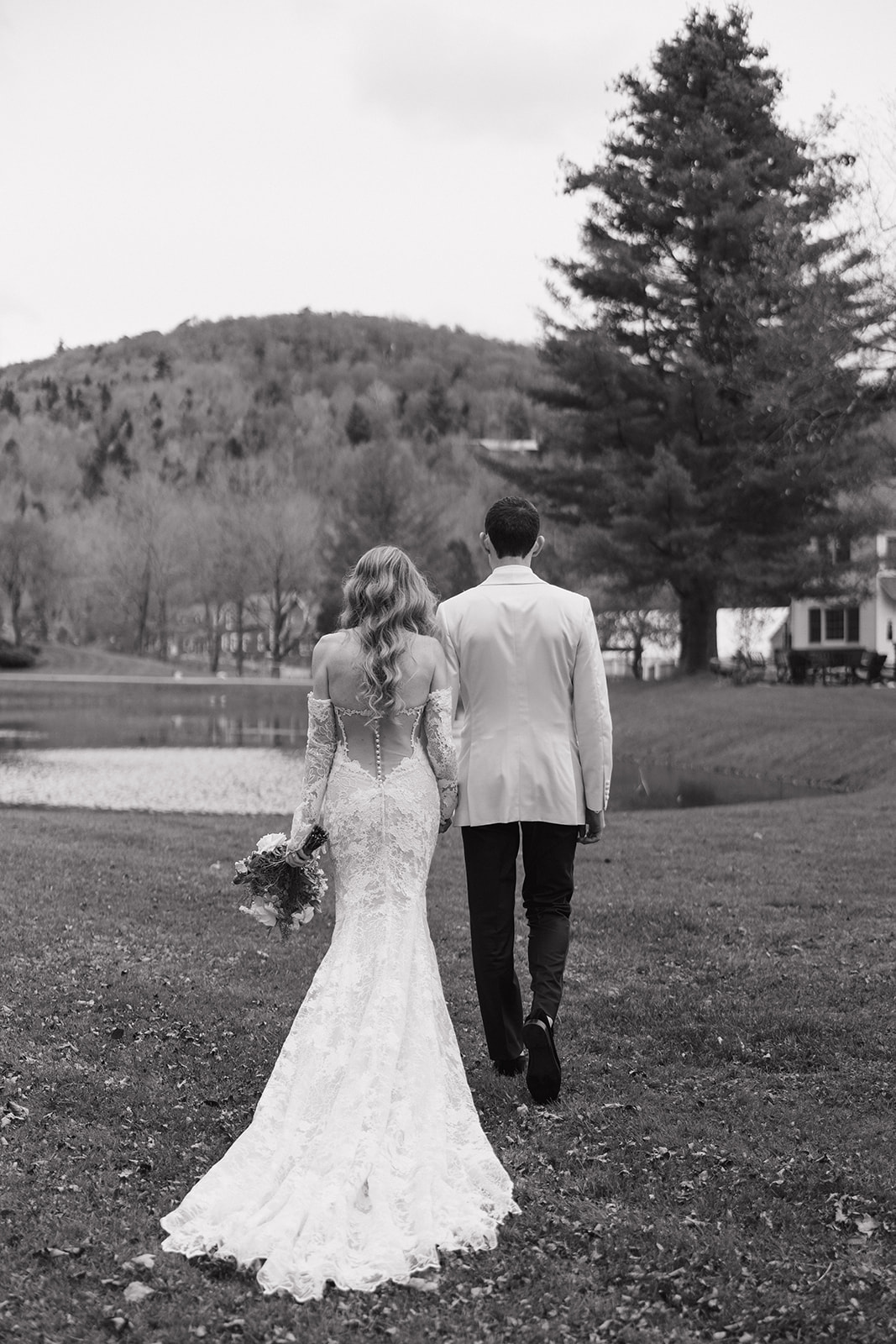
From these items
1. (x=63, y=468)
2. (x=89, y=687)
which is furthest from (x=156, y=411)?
(x=89, y=687)

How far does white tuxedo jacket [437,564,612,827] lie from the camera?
5402 millimetres

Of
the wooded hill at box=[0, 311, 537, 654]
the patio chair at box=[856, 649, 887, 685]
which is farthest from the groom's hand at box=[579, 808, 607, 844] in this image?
the wooded hill at box=[0, 311, 537, 654]

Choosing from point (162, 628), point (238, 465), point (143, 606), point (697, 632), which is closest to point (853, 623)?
point (697, 632)

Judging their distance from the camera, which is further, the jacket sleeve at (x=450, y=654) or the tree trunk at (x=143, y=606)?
the tree trunk at (x=143, y=606)

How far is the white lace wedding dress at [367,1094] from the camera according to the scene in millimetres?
3947

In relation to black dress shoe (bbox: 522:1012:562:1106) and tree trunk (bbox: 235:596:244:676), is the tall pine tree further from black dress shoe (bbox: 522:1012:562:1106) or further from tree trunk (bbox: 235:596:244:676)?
tree trunk (bbox: 235:596:244:676)

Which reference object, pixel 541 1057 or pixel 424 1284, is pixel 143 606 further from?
pixel 424 1284

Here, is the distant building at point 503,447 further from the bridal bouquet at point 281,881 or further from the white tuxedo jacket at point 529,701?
the bridal bouquet at point 281,881

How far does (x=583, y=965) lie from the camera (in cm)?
779

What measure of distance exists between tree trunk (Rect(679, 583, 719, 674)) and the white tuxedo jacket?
3161 cm

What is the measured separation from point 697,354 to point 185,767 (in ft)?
62.9

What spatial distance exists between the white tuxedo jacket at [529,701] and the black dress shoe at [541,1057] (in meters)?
0.82

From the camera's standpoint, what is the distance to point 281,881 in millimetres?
5277

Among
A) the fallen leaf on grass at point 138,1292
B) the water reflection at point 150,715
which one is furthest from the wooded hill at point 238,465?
the fallen leaf on grass at point 138,1292
